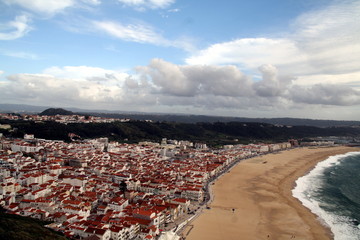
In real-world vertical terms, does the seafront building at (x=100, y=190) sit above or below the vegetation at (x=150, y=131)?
below

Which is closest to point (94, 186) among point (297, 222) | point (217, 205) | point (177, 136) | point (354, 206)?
point (217, 205)

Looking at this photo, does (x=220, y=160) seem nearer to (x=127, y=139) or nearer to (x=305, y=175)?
(x=305, y=175)

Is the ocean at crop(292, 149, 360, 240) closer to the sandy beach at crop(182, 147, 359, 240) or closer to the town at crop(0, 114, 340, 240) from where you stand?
the sandy beach at crop(182, 147, 359, 240)

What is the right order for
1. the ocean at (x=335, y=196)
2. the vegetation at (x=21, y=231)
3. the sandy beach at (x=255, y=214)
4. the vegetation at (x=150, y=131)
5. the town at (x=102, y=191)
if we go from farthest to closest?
1. the vegetation at (x=150, y=131)
2. the ocean at (x=335, y=196)
3. the sandy beach at (x=255, y=214)
4. the town at (x=102, y=191)
5. the vegetation at (x=21, y=231)

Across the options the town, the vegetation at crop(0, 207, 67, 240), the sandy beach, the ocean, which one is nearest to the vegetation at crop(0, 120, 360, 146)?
the town

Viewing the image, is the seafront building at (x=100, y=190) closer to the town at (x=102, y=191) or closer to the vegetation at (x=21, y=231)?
the town at (x=102, y=191)

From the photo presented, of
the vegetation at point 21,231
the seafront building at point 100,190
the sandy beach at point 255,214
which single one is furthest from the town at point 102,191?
the vegetation at point 21,231
